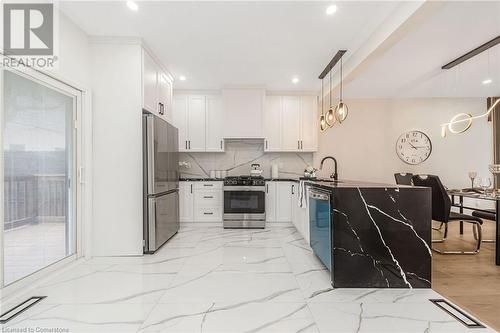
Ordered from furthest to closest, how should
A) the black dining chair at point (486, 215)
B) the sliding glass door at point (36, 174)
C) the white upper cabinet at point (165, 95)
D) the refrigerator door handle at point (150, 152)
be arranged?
the white upper cabinet at point (165, 95) < the black dining chair at point (486, 215) < the refrigerator door handle at point (150, 152) < the sliding glass door at point (36, 174)

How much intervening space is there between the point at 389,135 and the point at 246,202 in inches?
134

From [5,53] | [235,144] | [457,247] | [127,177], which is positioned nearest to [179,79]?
[235,144]

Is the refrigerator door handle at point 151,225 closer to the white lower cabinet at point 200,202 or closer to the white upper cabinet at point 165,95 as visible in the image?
the white upper cabinet at point 165,95

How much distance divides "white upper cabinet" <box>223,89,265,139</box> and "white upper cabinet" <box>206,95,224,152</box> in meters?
0.22

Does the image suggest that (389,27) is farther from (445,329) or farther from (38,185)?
(38,185)

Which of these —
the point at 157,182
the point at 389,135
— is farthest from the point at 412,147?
the point at 157,182

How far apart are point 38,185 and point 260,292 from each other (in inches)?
90.6

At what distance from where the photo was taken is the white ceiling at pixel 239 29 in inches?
96.1

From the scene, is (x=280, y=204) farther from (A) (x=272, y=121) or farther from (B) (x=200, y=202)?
(A) (x=272, y=121)

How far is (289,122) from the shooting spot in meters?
5.02

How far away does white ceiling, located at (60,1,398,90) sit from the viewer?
244 cm

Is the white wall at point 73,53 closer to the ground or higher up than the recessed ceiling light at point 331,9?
closer to the ground

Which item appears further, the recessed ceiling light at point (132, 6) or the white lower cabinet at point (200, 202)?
the white lower cabinet at point (200, 202)

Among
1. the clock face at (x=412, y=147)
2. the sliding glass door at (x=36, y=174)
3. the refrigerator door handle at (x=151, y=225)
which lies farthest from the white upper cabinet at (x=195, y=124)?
the clock face at (x=412, y=147)
